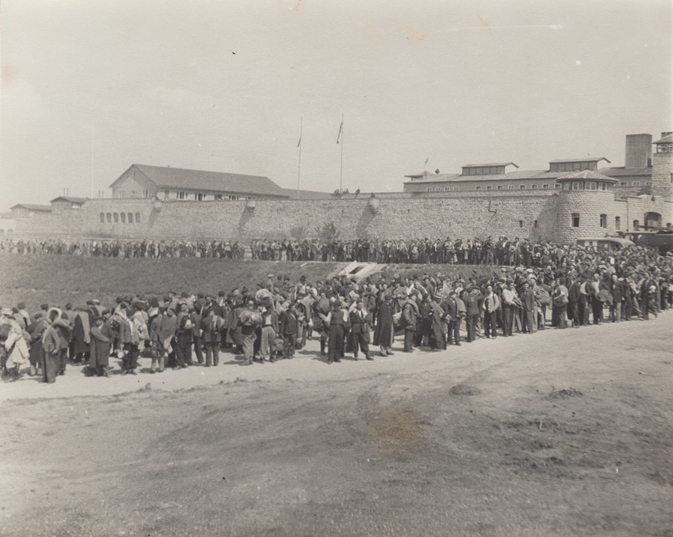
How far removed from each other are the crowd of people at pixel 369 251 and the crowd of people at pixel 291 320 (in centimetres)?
773

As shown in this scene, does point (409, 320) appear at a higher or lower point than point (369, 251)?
lower

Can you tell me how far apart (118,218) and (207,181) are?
35.4ft

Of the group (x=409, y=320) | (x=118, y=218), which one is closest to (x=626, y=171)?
(x=409, y=320)

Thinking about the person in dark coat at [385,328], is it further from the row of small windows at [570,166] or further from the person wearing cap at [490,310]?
the row of small windows at [570,166]

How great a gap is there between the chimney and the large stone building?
3.2 inches

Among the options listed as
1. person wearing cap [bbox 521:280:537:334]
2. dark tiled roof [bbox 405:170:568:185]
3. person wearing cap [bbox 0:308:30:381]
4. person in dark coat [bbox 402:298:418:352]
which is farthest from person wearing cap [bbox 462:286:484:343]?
dark tiled roof [bbox 405:170:568:185]

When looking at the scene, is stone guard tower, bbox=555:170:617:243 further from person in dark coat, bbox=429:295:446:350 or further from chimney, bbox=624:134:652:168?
person in dark coat, bbox=429:295:446:350

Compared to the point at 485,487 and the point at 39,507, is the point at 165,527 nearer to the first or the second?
the point at 39,507

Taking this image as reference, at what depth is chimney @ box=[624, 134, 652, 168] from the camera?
51.9 meters

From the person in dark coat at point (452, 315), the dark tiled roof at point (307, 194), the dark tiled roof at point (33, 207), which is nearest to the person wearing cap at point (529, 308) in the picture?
the person in dark coat at point (452, 315)

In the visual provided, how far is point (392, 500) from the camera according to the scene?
20.4 ft

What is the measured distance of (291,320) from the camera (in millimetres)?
12523

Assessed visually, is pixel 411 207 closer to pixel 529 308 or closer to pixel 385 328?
pixel 529 308

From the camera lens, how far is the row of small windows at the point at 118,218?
174 feet
